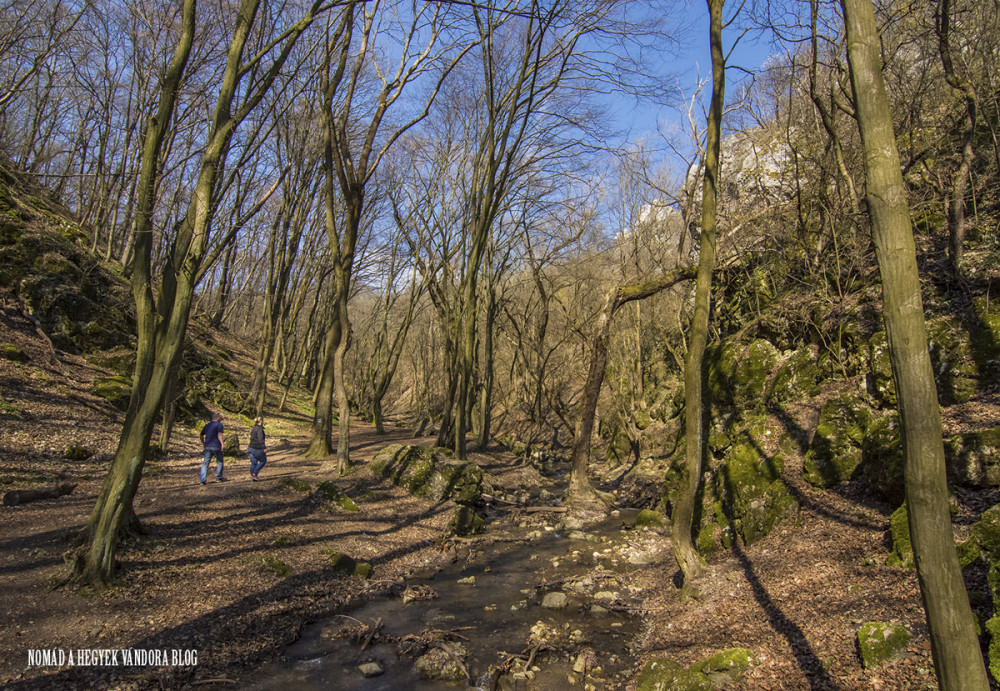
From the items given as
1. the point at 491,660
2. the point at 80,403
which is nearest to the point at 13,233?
the point at 80,403

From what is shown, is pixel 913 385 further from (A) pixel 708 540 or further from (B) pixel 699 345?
(A) pixel 708 540

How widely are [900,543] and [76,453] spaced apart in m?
14.9

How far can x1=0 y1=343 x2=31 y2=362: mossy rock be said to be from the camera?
1378 cm

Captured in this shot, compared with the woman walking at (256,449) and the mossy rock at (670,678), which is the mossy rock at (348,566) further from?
the mossy rock at (670,678)

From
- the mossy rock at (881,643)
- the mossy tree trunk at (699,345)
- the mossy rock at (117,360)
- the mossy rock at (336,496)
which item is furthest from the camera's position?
the mossy rock at (117,360)

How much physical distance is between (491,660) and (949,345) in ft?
27.4

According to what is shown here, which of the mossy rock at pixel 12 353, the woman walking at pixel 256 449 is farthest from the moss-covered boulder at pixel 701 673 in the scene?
the mossy rock at pixel 12 353

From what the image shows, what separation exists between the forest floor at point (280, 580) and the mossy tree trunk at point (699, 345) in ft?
2.21

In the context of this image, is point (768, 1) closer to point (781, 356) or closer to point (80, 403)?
point (781, 356)

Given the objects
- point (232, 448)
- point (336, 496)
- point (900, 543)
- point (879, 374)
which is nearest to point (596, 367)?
point (879, 374)

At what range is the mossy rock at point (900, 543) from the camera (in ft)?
18.7

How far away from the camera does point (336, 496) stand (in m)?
11.9

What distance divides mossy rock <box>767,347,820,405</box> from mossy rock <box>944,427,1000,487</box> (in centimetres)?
395

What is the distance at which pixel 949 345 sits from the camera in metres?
8.38
